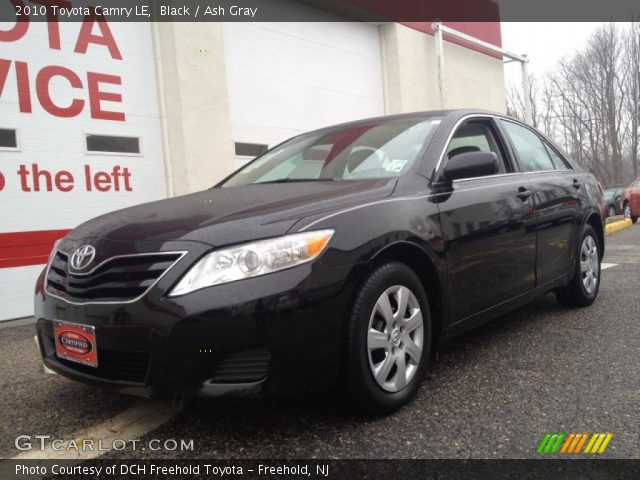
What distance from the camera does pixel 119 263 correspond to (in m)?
2.15

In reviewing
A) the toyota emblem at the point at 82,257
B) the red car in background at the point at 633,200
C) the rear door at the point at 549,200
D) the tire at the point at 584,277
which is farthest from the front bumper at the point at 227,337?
the red car in background at the point at 633,200

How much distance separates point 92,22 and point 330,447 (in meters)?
6.15

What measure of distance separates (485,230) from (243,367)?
1.63m

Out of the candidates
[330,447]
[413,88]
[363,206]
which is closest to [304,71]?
[413,88]

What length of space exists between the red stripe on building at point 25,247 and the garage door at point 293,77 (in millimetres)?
3090

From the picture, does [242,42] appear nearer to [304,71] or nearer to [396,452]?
[304,71]

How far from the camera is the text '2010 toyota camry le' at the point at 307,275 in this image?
199 cm

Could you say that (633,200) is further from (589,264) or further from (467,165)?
(467,165)

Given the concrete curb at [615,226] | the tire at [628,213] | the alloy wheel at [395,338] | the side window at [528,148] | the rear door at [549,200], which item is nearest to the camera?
the alloy wheel at [395,338]

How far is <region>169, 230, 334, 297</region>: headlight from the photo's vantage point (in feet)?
6.57

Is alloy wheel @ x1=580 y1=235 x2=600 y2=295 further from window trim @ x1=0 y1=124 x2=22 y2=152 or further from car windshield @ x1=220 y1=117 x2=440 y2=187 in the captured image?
window trim @ x1=0 y1=124 x2=22 y2=152

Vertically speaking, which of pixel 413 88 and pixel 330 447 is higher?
pixel 413 88

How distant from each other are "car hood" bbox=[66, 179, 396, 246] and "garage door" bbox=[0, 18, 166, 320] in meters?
3.61

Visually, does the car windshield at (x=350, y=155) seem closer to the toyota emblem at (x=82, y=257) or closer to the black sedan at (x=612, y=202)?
the toyota emblem at (x=82, y=257)
